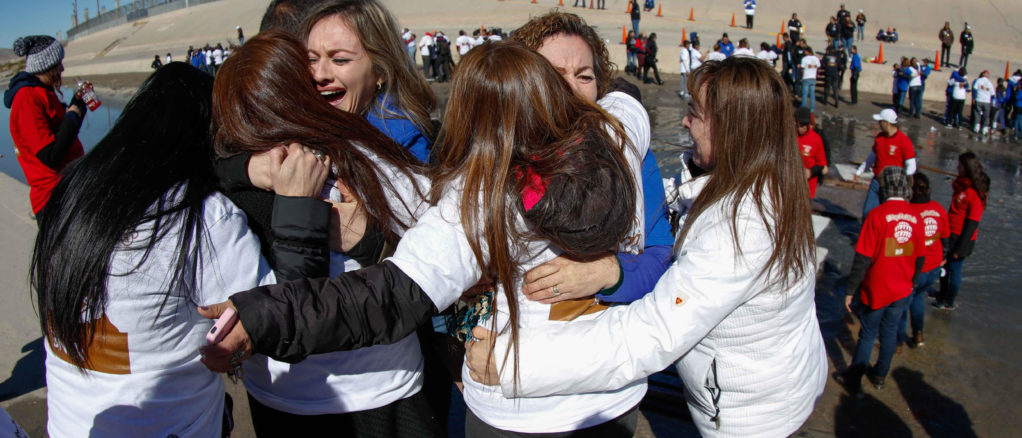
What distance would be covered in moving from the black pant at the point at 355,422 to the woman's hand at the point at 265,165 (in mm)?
741

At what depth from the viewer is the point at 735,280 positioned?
171 centimetres

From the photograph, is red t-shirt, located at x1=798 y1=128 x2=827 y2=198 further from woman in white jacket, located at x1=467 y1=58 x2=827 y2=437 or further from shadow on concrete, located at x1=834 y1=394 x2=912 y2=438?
woman in white jacket, located at x1=467 y1=58 x2=827 y2=437

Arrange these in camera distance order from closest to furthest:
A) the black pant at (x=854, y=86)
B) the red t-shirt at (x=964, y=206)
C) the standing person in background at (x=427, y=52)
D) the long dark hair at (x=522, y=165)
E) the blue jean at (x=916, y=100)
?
the long dark hair at (x=522, y=165), the red t-shirt at (x=964, y=206), the blue jean at (x=916, y=100), the black pant at (x=854, y=86), the standing person in background at (x=427, y=52)

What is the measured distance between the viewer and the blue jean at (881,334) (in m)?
4.35

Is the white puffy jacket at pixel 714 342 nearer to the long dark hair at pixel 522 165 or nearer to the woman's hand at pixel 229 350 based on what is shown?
the long dark hair at pixel 522 165

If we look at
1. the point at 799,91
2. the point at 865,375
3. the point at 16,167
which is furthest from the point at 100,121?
the point at 799,91

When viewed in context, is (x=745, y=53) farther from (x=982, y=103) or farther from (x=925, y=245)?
(x=982, y=103)

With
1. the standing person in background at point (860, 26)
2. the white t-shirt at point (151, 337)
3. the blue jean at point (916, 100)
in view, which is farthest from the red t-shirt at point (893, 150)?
the standing person in background at point (860, 26)

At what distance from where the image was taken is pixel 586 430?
1.76 m

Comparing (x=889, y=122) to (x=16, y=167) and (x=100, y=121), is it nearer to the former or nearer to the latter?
(x=16, y=167)

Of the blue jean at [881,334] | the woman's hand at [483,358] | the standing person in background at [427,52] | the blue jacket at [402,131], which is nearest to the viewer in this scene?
the woman's hand at [483,358]

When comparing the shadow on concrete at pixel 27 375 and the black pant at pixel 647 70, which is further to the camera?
the black pant at pixel 647 70

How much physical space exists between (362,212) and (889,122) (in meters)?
7.25

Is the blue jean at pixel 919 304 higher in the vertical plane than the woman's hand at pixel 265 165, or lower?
lower
